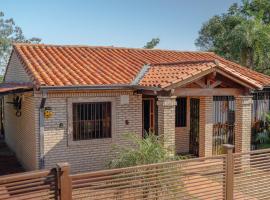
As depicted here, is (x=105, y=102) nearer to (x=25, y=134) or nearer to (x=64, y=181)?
(x=25, y=134)

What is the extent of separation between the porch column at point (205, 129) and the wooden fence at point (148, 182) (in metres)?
4.61

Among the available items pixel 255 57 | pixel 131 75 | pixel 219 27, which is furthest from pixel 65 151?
pixel 219 27

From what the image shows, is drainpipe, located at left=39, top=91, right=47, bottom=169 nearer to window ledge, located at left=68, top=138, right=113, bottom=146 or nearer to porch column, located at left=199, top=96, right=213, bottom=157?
window ledge, located at left=68, top=138, right=113, bottom=146

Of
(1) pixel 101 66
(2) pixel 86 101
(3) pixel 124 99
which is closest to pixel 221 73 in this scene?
(3) pixel 124 99

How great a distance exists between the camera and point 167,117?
1043 cm

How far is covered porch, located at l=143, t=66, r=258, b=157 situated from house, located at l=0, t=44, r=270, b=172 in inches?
1.3

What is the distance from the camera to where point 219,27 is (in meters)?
35.7

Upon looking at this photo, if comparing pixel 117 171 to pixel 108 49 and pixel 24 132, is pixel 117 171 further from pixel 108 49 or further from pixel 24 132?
pixel 108 49

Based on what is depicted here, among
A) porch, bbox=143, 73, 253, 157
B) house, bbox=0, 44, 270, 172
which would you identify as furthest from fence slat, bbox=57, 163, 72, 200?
house, bbox=0, 44, 270, 172

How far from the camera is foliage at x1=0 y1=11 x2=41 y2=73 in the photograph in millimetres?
46878

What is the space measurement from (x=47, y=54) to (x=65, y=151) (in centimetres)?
430

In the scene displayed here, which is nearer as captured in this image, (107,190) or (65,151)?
(107,190)

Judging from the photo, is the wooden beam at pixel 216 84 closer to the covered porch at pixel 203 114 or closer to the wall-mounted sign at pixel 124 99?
the covered porch at pixel 203 114

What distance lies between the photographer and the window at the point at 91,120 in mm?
11312
